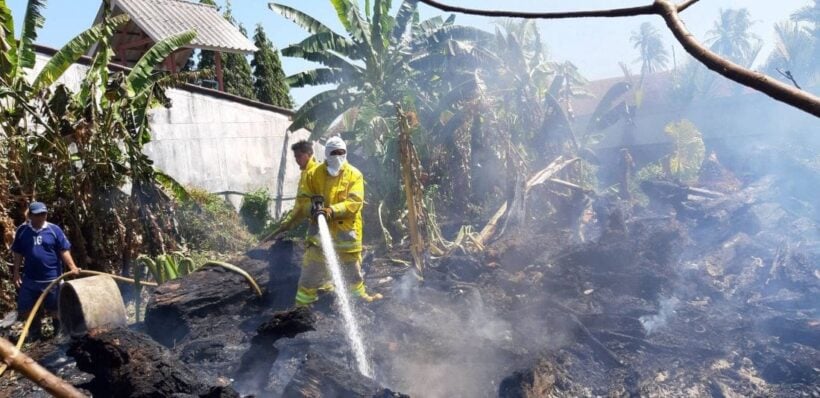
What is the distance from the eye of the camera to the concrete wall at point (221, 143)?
1138cm

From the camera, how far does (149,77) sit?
9.16m

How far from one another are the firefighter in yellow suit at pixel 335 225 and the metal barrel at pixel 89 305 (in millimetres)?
1740

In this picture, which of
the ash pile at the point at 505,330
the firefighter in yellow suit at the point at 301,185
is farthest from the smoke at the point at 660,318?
the firefighter in yellow suit at the point at 301,185

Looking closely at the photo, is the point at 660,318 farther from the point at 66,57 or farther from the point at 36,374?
the point at 66,57

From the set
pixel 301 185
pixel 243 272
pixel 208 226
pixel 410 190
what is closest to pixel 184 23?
pixel 208 226

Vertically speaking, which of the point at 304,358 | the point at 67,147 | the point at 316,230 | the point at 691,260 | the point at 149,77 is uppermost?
the point at 149,77

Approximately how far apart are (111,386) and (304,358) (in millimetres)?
1439

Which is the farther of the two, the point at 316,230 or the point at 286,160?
the point at 286,160

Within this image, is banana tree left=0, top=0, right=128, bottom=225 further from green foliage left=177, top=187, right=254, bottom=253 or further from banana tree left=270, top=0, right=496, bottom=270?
banana tree left=270, top=0, right=496, bottom=270

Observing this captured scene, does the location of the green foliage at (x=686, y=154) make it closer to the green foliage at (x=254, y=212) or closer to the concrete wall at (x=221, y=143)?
the concrete wall at (x=221, y=143)

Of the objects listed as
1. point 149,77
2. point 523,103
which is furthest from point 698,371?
point 523,103

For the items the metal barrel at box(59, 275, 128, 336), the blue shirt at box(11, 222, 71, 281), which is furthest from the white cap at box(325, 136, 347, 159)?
the blue shirt at box(11, 222, 71, 281)

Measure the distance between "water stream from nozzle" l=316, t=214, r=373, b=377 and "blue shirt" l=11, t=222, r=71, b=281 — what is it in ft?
9.46

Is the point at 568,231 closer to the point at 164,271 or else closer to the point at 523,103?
the point at 523,103
